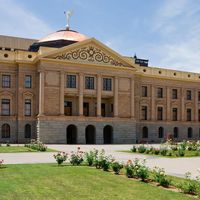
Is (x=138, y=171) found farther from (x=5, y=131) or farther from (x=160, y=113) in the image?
(x=160, y=113)

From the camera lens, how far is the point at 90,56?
5219 centimetres

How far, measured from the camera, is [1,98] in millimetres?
49625

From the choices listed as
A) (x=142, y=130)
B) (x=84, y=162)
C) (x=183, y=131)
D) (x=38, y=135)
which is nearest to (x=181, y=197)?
(x=84, y=162)

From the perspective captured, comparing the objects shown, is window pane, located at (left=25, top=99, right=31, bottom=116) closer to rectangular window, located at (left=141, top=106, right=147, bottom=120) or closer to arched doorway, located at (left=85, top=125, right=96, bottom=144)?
arched doorway, located at (left=85, top=125, right=96, bottom=144)

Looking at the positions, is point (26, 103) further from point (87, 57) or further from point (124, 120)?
point (124, 120)

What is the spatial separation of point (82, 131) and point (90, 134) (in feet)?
12.4

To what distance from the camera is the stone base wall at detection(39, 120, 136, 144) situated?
48.1m

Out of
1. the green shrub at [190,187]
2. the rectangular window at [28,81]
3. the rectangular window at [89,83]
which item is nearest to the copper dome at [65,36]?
the rectangular window at [89,83]

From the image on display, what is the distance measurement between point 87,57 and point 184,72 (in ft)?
71.5

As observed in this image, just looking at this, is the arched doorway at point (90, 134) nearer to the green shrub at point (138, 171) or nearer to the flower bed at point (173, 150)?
the flower bed at point (173, 150)

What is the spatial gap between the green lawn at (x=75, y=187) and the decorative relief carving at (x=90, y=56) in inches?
1397

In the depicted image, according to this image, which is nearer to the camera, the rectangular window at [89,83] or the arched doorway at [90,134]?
the rectangular window at [89,83]

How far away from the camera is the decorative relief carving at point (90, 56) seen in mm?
50597

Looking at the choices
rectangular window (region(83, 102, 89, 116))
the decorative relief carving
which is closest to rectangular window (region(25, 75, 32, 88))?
the decorative relief carving
